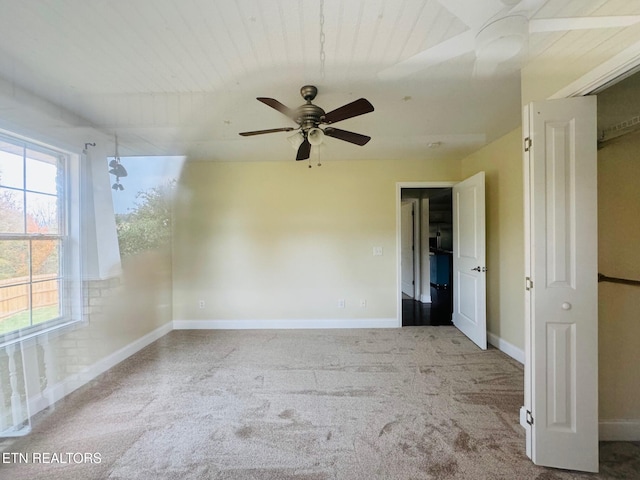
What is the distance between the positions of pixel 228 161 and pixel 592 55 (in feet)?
11.1

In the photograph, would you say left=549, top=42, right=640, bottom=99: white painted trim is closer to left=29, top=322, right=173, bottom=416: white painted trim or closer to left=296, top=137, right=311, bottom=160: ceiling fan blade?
left=296, top=137, right=311, bottom=160: ceiling fan blade

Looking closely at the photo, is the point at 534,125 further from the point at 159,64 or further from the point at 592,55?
the point at 159,64

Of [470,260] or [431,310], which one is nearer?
[470,260]

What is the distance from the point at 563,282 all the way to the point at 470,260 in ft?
5.72

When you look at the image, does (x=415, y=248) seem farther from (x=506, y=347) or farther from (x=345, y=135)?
(x=345, y=135)

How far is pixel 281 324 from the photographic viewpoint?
3.40 metres

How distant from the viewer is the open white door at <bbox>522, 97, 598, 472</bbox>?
127 cm

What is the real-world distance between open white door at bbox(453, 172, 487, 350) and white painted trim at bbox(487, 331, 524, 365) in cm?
17

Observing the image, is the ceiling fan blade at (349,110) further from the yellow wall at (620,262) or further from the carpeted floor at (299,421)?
the carpeted floor at (299,421)

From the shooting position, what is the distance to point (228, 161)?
336 cm

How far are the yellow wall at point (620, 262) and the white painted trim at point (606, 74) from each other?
19.2 inches

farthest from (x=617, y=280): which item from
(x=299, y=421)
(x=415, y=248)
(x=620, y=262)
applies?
(x=415, y=248)

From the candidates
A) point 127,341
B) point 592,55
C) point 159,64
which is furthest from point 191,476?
point 592,55

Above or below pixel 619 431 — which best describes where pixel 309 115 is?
above
